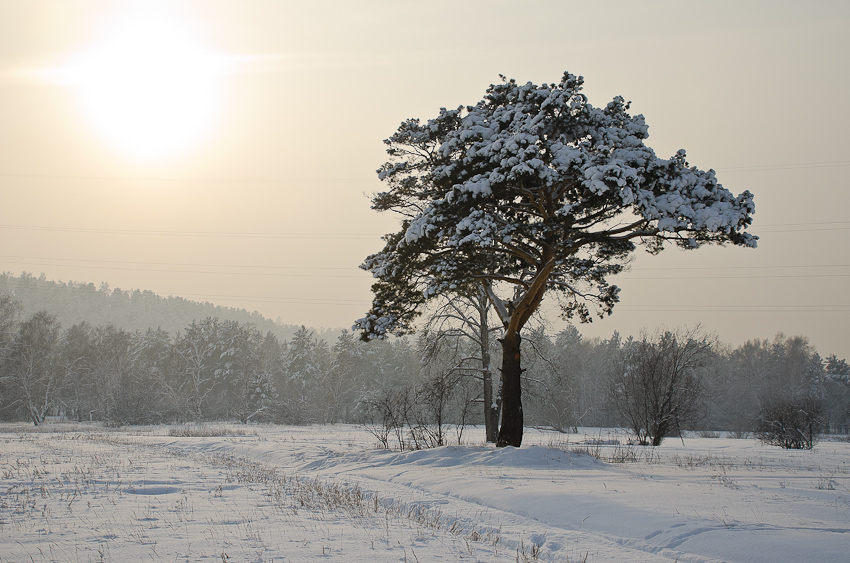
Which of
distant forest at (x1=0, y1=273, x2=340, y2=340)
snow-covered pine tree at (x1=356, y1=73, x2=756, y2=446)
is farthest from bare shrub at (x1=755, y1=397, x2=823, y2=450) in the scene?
distant forest at (x1=0, y1=273, x2=340, y2=340)

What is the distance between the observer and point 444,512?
327 inches

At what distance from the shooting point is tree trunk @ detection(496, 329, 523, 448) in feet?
52.2

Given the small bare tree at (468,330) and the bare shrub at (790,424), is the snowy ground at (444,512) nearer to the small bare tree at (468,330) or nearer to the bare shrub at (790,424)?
the small bare tree at (468,330)

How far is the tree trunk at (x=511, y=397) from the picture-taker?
15914 mm

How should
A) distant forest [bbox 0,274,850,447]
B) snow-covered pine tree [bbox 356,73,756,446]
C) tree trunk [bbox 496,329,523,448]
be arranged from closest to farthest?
1. snow-covered pine tree [bbox 356,73,756,446]
2. tree trunk [bbox 496,329,523,448]
3. distant forest [bbox 0,274,850,447]

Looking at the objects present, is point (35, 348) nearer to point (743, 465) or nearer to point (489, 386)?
point (489, 386)

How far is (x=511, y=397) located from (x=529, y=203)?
5.69 meters

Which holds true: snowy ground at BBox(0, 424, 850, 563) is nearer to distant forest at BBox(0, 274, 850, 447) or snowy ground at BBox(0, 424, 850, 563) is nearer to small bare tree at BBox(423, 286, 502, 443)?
small bare tree at BBox(423, 286, 502, 443)

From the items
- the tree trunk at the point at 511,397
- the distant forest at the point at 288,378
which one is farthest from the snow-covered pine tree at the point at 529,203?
the distant forest at the point at 288,378

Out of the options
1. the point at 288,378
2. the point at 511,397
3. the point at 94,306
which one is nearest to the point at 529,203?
the point at 511,397

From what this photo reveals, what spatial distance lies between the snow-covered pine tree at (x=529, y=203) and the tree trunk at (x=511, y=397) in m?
0.03

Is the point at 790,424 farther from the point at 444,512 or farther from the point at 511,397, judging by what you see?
the point at 444,512

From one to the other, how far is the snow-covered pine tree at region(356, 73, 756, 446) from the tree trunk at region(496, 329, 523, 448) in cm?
3

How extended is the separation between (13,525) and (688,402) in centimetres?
2759
